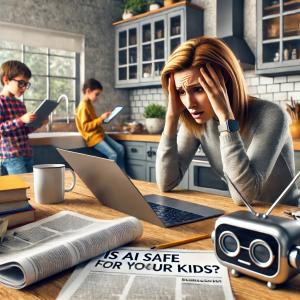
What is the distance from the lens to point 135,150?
14.3 feet

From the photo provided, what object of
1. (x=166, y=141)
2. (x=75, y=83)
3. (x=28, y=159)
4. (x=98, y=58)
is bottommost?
(x=28, y=159)

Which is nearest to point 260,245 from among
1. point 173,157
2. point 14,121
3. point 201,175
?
point 173,157

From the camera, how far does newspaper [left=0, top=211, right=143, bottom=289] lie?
2.07 ft

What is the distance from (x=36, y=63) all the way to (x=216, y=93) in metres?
3.76

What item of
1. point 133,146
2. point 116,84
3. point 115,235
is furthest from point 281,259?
point 116,84

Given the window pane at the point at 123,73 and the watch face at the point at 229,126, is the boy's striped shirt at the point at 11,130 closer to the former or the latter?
the watch face at the point at 229,126

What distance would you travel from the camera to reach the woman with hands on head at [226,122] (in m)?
1.29

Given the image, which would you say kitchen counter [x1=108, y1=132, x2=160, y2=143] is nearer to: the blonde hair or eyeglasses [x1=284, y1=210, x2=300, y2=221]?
the blonde hair

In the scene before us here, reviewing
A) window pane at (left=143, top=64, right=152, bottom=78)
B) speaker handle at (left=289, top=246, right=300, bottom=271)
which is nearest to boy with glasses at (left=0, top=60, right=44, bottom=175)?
window pane at (left=143, top=64, right=152, bottom=78)

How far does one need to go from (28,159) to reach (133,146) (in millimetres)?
1478

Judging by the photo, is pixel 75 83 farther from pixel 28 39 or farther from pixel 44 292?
pixel 44 292

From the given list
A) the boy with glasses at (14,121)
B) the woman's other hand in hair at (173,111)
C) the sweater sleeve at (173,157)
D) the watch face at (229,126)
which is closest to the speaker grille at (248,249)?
the watch face at (229,126)

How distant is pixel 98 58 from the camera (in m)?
5.09

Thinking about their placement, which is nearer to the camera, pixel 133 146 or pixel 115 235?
pixel 115 235
